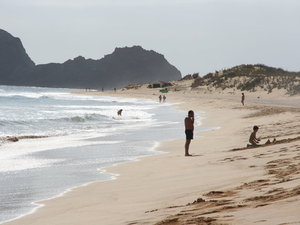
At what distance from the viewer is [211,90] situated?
83875 mm

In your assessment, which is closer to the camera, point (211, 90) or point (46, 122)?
point (46, 122)

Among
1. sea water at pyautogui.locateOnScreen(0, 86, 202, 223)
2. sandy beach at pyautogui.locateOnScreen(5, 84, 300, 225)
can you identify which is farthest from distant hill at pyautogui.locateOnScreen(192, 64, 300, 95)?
sandy beach at pyautogui.locateOnScreen(5, 84, 300, 225)


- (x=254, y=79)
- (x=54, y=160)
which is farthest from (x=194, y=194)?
(x=254, y=79)

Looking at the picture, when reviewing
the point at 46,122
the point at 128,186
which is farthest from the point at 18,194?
the point at 46,122

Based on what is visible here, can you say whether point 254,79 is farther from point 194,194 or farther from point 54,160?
point 194,194

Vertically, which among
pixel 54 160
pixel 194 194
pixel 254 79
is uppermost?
pixel 254 79

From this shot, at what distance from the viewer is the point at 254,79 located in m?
76.6

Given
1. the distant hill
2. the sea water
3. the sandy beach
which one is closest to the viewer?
the sandy beach

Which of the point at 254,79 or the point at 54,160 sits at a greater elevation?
the point at 254,79

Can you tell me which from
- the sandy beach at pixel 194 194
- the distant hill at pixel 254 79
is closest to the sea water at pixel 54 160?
the sandy beach at pixel 194 194

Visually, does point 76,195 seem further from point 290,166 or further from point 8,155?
point 8,155

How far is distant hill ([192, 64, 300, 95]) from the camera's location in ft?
222

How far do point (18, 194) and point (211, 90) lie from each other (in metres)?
74.8

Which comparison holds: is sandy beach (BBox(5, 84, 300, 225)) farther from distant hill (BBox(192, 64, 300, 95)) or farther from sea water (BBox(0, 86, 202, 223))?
distant hill (BBox(192, 64, 300, 95))
